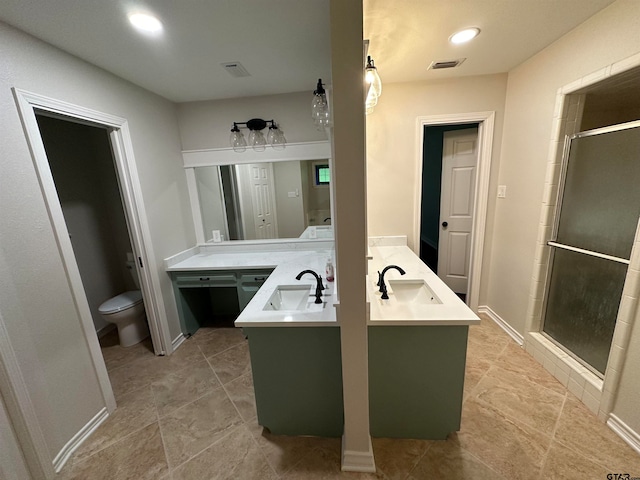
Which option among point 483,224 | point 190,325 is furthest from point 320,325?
point 483,224

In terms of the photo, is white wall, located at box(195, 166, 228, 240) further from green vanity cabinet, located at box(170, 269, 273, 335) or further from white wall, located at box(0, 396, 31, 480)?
white wall, located at box(0, 396, 31, 480)

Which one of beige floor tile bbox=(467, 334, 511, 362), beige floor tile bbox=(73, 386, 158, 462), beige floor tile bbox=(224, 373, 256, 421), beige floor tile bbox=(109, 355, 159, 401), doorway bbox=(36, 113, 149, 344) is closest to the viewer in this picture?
beige floor tile bbox=(73, 386, 158, 462)

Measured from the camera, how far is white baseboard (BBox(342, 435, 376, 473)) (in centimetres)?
132

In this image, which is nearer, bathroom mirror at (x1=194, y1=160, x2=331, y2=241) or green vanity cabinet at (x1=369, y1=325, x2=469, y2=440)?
green vanity cabinet at (x1=369, y1=325, x2=469, y2=440)

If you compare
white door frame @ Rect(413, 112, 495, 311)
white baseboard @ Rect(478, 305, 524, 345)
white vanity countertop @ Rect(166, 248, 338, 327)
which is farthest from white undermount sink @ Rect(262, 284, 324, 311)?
white baseboard @ Rect(478, 305, 524, 345)

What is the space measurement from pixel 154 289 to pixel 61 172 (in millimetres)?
1584

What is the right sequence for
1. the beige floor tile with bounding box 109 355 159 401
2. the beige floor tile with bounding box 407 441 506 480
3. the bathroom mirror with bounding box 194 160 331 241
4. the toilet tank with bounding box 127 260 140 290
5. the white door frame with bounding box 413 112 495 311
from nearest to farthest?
the beige floor tile with bounding box 407 441 506 480, the beige floor tile with bounding box 109 355 159 401, the white door frame with bounding box 413 112 495 311, the bathroom mirror with bounding box 194 160 331 241, the toilet tank with bounding box 127 260 140 290

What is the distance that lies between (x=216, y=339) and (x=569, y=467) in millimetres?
2698

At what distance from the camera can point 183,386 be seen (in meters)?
1.99

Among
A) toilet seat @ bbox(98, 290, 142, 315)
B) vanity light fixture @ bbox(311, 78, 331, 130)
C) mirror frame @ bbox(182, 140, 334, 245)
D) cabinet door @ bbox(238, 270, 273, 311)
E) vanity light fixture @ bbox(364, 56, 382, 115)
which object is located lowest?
toilet seat @ bbox(98, 290, 142, 315)

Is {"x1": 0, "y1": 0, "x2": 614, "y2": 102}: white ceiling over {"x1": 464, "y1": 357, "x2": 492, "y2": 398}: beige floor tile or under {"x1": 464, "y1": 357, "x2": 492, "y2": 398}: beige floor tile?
over

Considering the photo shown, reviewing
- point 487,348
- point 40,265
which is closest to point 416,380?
point 487,348

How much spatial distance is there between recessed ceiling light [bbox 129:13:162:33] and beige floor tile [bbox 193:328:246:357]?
8.01ft

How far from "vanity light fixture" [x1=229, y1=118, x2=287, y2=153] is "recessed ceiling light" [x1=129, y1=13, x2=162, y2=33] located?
3.82ft
